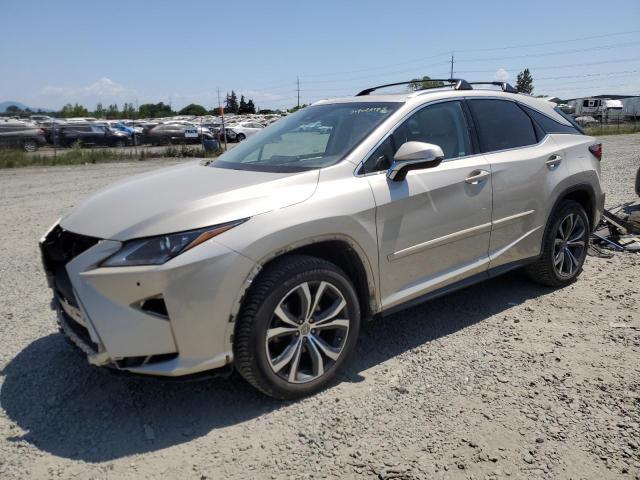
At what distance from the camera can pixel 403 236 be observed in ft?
10.7

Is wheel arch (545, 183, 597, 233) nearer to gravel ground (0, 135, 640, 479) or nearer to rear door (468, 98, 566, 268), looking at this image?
rear door (468, 98, 566, 268)

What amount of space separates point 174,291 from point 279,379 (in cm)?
80

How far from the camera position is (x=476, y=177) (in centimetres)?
366

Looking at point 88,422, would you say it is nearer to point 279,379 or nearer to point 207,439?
point 207,439

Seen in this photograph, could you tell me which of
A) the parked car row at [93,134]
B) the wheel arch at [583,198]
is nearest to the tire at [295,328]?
the wheel arch at [583,198]

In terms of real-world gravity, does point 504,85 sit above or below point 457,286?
above

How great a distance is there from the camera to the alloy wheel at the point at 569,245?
451cm

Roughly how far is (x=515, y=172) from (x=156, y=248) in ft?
9.06

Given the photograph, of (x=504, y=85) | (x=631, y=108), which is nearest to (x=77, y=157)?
(x=504, y=85)

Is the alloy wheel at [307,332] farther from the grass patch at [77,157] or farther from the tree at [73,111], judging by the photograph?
the tree at [73,111]

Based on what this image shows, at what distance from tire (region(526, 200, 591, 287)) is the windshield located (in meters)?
1.88

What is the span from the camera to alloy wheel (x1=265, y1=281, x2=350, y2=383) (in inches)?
111

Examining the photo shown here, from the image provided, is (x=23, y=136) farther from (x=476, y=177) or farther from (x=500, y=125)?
(x=476, y=177)

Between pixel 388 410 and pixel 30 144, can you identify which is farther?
pixel 30 144
